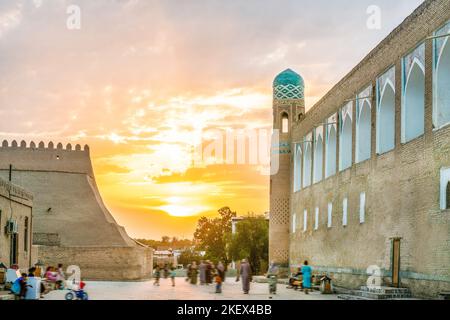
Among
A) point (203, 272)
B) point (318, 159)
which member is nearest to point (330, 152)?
point (318, 159)

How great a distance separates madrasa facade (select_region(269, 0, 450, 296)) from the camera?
65.6ft

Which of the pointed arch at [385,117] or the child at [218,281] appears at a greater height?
the pointed arch at [385,117]

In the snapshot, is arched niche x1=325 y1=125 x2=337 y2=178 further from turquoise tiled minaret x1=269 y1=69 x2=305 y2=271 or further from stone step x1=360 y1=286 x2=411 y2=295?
stone step x1=360 y1=286 x2=411 y2=295

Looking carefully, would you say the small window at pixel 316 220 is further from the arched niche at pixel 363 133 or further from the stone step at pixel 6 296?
the stone step at pixel 6 296

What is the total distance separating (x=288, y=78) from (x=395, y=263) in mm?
21152

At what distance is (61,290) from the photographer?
88.3ft

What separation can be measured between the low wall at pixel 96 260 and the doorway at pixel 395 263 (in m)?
27.0

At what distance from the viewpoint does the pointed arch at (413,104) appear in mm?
22203

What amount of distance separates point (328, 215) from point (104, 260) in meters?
19.6

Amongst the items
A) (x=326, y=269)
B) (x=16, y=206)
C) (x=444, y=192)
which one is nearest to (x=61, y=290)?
(x=16, y=206)

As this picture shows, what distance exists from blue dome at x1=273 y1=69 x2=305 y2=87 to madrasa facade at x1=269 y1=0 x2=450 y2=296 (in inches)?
186

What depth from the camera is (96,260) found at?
48.0 meters

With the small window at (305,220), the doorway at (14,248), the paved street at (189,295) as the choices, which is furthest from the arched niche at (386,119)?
the doorway at (14,248)

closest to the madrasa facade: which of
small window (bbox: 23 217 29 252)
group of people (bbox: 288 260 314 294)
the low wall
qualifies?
group of people (bbox: 288 260 314 294)
